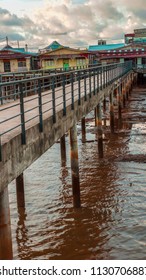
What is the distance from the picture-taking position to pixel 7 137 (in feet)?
22.1

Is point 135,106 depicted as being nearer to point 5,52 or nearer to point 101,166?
point 101,166

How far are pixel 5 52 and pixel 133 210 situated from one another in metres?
43.2

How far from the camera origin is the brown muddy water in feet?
31.1

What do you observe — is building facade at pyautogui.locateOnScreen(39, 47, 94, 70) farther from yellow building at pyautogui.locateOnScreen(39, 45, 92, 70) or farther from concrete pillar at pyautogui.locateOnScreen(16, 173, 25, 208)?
concrete pillar at pyautogui.locateOnScreen(16, 173, 25, 208)

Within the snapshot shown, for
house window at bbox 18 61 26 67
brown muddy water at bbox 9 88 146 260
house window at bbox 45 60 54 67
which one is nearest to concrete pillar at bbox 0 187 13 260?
brown muddy water at bbox 9 88 146 260

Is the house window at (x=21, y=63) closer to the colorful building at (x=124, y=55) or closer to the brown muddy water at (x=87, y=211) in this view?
the colorful building at (x=124, y=55)

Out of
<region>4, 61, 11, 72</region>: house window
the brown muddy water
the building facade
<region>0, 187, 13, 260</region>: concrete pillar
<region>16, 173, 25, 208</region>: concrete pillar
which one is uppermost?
the building facade

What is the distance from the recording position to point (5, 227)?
647 cm

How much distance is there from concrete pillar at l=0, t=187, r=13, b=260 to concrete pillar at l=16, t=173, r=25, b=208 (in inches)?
200

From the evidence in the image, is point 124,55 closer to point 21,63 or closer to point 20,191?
point 21,63

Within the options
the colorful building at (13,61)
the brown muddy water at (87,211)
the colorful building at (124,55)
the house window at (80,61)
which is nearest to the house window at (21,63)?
the colorful building at (13,61)

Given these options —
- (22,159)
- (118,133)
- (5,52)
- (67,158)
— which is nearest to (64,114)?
(22,159)

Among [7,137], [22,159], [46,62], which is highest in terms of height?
[46,62]

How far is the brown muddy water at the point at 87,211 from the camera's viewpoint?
947cm
